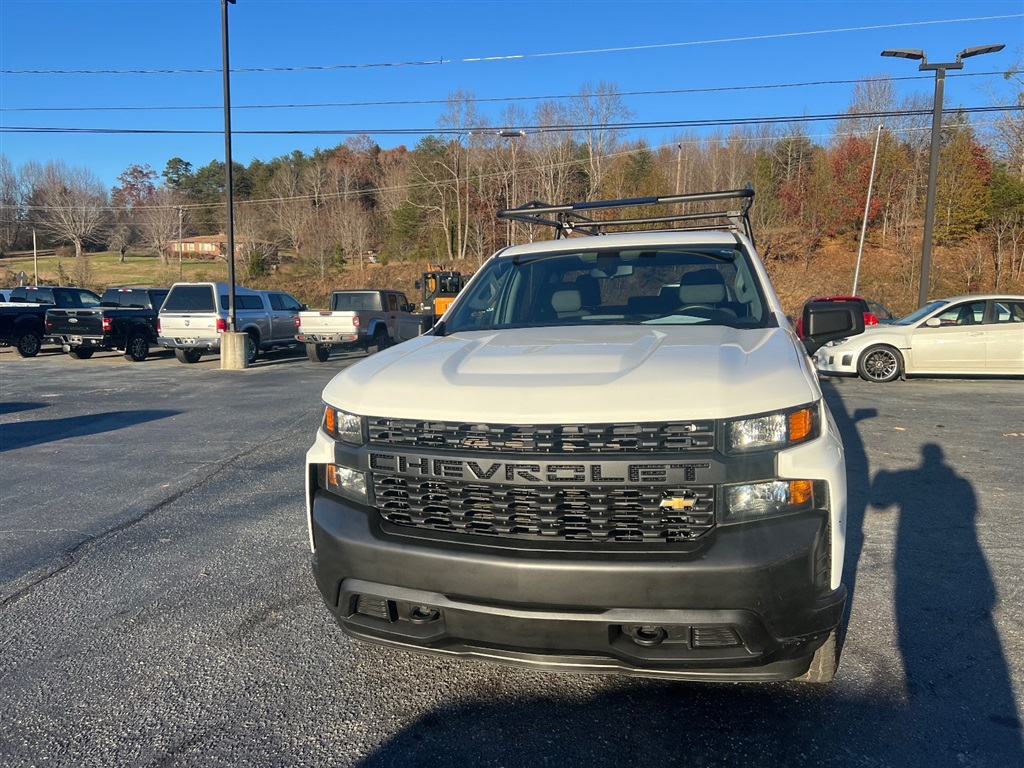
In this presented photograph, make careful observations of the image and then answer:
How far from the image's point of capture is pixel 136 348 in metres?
19.2

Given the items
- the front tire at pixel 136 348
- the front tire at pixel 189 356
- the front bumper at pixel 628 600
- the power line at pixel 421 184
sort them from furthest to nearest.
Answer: the power line at pixel 421 184 < the front tire at pixel 136 348 < the front tire at pixel 189 356 < the front bumper at pixel 628 600

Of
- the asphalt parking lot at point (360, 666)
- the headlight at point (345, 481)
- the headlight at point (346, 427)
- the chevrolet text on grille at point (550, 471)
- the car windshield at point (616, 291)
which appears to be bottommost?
the asphalt parking lot at point (360, 666)

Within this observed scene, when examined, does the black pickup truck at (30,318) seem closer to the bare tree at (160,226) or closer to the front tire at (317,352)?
the front tire at (317,352)

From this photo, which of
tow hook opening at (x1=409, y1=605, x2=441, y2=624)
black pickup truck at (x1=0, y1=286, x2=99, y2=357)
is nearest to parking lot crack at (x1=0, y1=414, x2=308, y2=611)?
tow hook opening at (x1=409, y1=605, x2=441, y2=624)

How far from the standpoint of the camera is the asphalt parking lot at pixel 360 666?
267cm

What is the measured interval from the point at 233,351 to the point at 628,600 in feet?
53.2

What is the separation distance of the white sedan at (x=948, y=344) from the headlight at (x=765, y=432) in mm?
11758

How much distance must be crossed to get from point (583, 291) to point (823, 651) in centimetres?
228

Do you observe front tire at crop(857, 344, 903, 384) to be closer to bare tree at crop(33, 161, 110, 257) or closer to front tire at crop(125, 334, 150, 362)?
front tire at crop(125, 334, 150, 362)

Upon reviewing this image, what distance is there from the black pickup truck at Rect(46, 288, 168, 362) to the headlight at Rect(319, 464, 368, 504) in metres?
18.2

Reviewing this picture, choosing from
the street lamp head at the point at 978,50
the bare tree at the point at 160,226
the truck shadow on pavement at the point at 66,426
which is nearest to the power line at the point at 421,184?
the bare tree at the point at 160,226

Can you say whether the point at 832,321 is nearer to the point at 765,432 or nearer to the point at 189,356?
the point at 765,432

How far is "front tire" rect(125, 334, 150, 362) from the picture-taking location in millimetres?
19089

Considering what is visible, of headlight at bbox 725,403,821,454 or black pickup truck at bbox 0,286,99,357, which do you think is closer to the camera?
headlight at bbox 725,403,821,454
